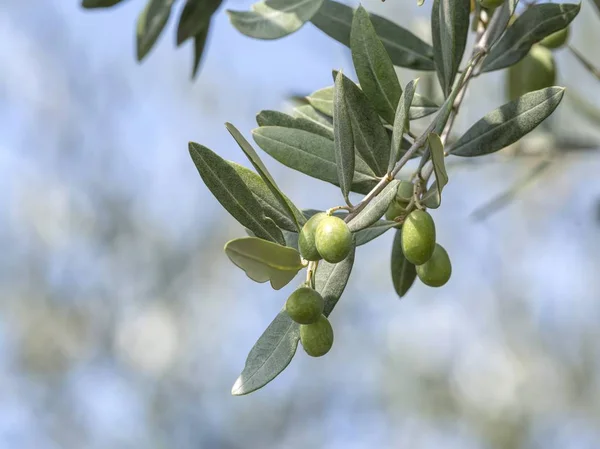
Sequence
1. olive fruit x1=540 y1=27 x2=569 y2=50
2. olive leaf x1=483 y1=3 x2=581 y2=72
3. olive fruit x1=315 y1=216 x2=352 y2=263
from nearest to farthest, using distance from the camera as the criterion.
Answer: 1. olive fruit x1=315 y1=216 x2=352 y2=263
2. olive leaf x1=483 y1=3 x2=581 y2=72
3. olive fruit x1=540 y1=27 x2=569 y2=50

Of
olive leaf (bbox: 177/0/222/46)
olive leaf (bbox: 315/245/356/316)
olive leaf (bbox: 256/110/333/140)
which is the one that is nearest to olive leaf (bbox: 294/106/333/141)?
olive leaf (bbox: 256/110/333/140)

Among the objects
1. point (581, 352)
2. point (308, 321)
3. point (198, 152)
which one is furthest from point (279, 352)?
point (581, 352)

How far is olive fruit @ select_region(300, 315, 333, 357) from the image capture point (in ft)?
1.64

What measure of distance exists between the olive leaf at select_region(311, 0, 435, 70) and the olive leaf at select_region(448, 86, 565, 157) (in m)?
0.16

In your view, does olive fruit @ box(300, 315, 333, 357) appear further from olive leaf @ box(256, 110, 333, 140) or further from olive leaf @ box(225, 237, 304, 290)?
olive leaf @ box(256, 110, 333, 140)

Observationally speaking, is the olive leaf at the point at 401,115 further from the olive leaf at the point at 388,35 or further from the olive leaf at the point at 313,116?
the olive leaf at the point at 388,35

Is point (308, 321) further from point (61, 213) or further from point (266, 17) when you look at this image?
point (61, 213)

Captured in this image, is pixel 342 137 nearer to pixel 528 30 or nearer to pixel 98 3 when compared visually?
pixel 528 30

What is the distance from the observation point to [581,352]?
500cm

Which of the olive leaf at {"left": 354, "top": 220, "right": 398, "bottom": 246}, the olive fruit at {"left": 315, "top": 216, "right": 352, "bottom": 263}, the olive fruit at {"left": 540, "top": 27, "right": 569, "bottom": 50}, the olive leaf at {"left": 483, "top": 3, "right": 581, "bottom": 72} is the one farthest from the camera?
the olive fruit at {"left": 540, "top": 27, "right": 569, "bottom": 50}

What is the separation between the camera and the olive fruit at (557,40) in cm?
87

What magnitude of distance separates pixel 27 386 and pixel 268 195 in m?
5.50

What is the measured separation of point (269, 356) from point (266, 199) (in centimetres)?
11

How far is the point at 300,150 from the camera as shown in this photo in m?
0.58
